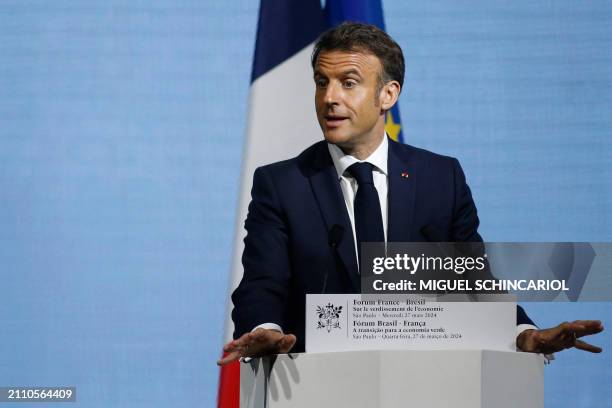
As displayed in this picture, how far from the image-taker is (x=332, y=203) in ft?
7.73

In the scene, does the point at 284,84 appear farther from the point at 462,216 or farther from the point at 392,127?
the point at 462,216

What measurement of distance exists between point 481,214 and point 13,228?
66.4 inches

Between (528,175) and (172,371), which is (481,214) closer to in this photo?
(528,175)

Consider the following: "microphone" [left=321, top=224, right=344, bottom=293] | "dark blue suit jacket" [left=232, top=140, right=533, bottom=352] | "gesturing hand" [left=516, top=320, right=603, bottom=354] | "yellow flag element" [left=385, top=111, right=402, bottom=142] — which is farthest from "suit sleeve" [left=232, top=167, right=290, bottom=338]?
"yellow flag element" [left=385, top=111, right=402, bottom=142]

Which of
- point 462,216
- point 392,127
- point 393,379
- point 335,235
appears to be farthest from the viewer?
point 392,127

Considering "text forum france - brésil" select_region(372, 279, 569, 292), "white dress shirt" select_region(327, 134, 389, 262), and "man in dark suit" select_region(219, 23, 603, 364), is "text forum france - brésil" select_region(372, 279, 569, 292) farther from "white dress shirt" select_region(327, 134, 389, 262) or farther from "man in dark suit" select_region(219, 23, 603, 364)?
"white dress shirt" select_region(327, 134, 389, 262)

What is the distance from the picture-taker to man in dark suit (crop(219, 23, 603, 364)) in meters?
2.30

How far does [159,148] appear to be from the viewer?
3.88 m

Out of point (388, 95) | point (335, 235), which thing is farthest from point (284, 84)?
point (335, 235)

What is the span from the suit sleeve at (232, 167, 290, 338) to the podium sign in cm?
28

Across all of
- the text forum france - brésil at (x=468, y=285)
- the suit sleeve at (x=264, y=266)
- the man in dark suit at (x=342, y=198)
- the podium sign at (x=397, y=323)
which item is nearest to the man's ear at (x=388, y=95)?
the man in dark suit at (x=342, y=198)

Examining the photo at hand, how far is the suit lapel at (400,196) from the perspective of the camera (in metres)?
2.34

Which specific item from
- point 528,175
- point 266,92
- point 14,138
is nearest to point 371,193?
point 266,92

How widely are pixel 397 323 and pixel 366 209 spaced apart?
434 millimetres
